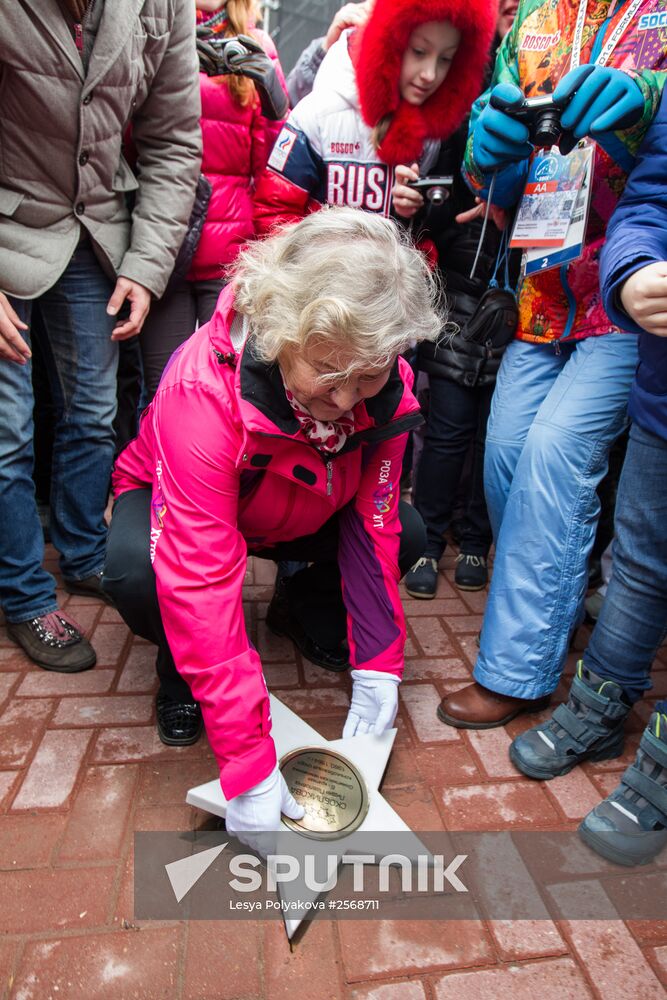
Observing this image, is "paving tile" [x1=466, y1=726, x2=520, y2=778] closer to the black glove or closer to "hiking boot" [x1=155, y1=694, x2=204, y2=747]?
"hiking boot" [x1=155, y1=694, x2=204, y2=747]

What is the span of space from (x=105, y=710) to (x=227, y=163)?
6.04ft

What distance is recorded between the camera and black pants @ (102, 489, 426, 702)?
1622mm

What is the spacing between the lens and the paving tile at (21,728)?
1726mm

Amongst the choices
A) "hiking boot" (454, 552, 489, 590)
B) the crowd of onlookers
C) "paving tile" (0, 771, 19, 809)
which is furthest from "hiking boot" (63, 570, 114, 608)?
"hiking boot" (454, 552, 489, 590)

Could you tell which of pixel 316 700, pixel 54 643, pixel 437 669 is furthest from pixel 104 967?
pixel 437 669

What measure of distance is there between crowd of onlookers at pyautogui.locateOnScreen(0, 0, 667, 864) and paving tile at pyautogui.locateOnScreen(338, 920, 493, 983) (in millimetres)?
276

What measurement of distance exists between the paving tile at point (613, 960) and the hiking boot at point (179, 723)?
37.2 inches

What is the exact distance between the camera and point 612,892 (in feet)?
4.80

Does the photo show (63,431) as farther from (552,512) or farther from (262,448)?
(552,512)

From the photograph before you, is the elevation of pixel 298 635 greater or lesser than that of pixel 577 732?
lesser

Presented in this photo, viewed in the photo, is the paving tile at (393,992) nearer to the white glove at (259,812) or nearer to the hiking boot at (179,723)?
the white glove at (259,812)

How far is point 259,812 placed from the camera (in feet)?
4.50

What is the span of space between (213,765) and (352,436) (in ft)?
2.86

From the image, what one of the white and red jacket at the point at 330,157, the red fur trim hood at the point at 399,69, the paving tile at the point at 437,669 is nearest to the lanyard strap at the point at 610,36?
the red fur trim hood at the point at 399,69
